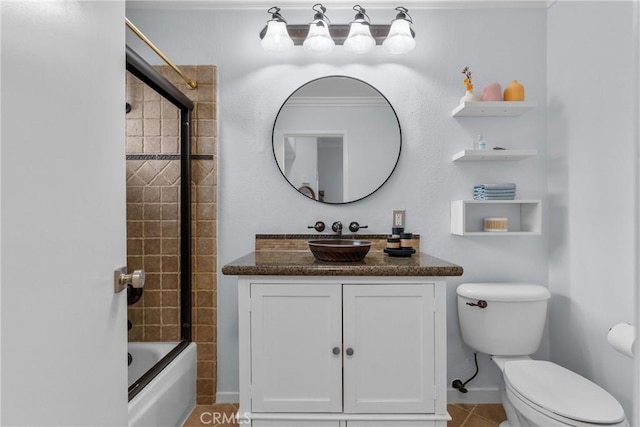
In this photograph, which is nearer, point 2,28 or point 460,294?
point 2,28

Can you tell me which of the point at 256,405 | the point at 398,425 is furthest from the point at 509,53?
the point at 256,405

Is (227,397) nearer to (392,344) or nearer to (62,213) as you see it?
(392,344)

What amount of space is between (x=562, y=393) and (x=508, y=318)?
49cm

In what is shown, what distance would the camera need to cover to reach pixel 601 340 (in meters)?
1.79

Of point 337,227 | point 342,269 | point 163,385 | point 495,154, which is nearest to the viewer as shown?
point 342,269

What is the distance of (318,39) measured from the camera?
79.9 inches

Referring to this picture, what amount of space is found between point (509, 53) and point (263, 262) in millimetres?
1932

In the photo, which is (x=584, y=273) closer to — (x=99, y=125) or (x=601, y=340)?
(x=601, y=340)

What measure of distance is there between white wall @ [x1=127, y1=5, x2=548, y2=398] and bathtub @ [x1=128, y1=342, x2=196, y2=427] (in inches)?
9.0

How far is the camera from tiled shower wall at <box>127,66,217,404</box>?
79.4 inches

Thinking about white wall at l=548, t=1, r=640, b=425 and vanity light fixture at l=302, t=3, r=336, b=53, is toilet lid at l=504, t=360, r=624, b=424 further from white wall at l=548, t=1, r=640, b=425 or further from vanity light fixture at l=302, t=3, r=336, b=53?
vanity light fixture at l=302, t=3, r=336, b=53

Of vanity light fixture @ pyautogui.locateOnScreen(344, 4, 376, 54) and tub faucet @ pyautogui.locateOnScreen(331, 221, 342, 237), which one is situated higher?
vanity light fixture @ pyautogui.locateOnScreen(344, 4, 376, 54)

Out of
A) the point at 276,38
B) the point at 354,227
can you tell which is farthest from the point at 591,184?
the point at 276,38

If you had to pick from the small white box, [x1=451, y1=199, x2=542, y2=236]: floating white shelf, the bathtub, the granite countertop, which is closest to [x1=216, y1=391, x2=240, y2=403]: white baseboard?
the bathtub
